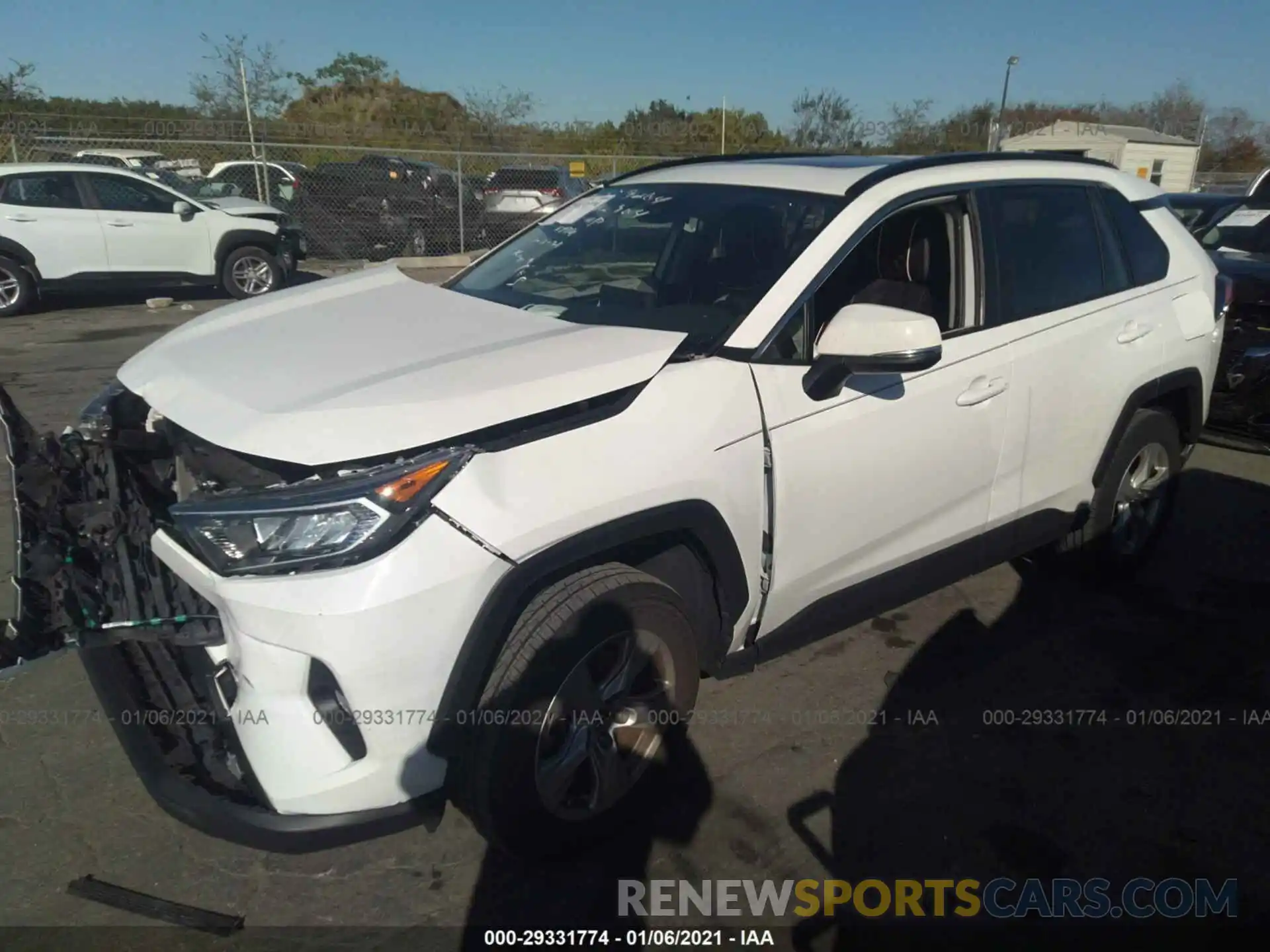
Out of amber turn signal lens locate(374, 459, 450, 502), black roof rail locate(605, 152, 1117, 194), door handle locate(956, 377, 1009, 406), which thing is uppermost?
black roof rail locate(605, 152, 1117, 194)

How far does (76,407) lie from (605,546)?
6135 mm

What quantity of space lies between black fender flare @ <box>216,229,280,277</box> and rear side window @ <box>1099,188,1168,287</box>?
11.1 metres

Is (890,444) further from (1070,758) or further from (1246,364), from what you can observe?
(1246,364)

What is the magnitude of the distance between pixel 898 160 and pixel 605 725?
2289 millimetres

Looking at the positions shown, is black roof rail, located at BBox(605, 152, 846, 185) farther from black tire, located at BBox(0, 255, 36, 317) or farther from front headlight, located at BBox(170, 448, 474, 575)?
black tire, located at BBox(0, 255, 36, 317)

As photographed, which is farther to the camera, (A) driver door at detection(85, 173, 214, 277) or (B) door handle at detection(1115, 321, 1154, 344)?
(A) driver door at detection(85, 173, 214, 277)

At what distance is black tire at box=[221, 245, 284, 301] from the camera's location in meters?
12.2

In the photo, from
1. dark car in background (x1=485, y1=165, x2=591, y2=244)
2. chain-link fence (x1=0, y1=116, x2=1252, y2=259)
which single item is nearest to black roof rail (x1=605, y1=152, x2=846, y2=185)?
chain-link fence (x1=0, y1=116, x2=1252, y2=259)

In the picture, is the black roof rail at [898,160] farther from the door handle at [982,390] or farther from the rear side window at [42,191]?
the rear side window at [42,191]

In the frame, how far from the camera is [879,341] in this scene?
99.0 inches

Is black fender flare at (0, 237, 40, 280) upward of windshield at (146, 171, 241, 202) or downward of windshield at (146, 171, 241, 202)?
downward

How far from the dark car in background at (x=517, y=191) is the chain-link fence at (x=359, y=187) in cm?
2

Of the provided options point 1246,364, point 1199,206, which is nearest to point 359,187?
point 1199,206

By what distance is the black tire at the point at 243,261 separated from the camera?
12.2 metres
